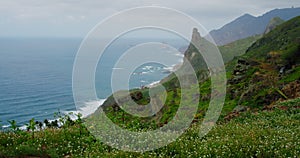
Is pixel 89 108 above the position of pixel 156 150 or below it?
below

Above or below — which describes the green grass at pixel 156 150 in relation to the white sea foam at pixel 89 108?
above

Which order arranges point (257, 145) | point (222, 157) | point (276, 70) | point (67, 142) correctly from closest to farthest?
point (222, 157) → point (257, 145) → point (67, 142) → point (276, 70)

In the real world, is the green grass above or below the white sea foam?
above

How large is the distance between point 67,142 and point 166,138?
14.7ft

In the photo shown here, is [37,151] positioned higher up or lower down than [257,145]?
higher up

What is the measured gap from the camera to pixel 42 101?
178 metres

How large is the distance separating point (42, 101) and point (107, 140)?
172 m

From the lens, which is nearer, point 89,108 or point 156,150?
point 156,150

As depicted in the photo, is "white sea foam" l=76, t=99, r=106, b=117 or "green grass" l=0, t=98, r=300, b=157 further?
"white sea foam" l=76, t=99, r=106, b=117

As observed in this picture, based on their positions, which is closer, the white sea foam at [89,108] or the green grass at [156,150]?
the green grass at [156,150]

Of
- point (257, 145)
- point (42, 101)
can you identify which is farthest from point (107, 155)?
point (42, 101)

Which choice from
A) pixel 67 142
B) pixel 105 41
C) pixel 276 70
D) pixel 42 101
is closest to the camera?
pixel 67 142

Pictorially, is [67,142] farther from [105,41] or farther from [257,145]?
[257,145]

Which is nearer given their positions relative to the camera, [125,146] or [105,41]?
[125,146]
